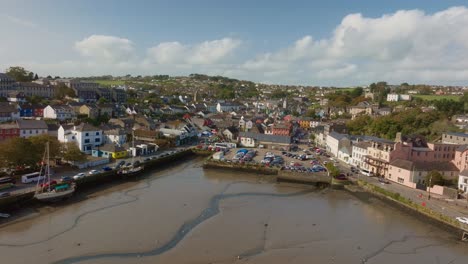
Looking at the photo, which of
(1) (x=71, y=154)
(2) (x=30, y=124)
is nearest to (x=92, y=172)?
(1) (x=71, y=154)

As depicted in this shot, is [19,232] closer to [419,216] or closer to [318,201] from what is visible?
[318,201]

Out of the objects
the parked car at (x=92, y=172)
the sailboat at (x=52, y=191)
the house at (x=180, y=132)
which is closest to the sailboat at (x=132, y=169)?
the parked car at (x=92, y=172)

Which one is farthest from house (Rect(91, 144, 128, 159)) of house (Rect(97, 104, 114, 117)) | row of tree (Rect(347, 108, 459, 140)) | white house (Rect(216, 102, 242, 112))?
white house (Rect(216, 102, 242, 112))

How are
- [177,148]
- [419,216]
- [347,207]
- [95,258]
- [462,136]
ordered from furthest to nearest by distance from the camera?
[177,148] < [462,136] < [347,207] < [419,216] < [95,258]

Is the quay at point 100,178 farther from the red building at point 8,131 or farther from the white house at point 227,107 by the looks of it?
the white house at point 227,107

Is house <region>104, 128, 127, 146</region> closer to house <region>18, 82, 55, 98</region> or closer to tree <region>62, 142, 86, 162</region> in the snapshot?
tree <region>62, 142, 86, 162</region>

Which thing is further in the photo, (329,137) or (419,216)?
(329,137)

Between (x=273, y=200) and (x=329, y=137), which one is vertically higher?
(x=329, y=137)

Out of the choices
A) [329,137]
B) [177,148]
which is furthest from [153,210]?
[329,137]
